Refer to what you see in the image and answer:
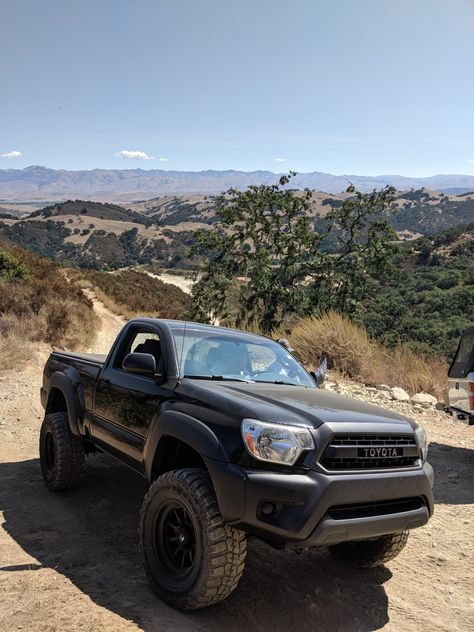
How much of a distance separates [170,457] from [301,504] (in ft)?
3.98

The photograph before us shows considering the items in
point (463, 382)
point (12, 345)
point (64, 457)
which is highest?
point (463, 382)

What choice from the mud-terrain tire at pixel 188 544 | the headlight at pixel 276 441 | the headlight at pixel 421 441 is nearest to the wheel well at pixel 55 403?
→ the mud-terrain tire at pixel 188 544

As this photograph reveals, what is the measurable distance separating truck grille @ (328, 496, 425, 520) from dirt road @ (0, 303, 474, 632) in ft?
2.44

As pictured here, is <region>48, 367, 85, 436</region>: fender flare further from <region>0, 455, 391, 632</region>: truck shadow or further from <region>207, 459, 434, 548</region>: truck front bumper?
<region>207, 459, 434, 548</region>: truck front bumper

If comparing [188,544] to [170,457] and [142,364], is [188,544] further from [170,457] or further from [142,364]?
[142,364]

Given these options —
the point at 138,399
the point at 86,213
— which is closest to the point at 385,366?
the point at 138,399

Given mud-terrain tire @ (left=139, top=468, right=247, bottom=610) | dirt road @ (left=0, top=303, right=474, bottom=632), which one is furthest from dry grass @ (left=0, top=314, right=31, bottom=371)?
mud-terrain tire @ (left=139, top=468, right=247, bottom=610)

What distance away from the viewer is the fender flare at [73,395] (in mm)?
5410

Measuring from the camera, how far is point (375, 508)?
3428 mm

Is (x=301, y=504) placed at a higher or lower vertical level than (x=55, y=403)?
higher

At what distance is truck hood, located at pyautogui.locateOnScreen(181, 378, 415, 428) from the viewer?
3.38m

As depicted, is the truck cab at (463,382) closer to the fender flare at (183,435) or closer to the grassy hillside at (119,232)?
the fender flare at (183,435)

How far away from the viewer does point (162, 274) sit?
76625mm

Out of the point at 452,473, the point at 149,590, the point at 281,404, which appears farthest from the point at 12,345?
the point at 281,404
